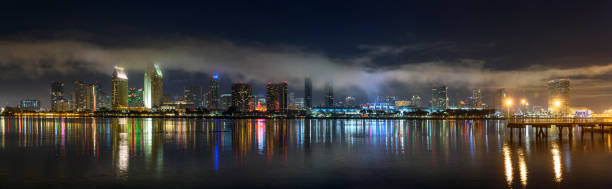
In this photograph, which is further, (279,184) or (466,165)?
(466,165)

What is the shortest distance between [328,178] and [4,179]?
56.5ft

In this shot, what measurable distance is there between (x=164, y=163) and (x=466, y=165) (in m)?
20.5

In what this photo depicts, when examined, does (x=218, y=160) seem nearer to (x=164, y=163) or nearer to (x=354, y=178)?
(x=164, y=163)

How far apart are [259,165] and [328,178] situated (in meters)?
6.61

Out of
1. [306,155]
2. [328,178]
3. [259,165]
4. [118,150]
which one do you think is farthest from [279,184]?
[118,150]

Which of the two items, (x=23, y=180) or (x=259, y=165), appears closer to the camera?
(x=23, y=180)

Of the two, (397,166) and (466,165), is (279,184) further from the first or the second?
(466,165)

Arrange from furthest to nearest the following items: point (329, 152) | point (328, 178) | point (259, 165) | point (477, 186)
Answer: point (329, 152)
point (259, 165)
point (328, 178)
point (477, 186)

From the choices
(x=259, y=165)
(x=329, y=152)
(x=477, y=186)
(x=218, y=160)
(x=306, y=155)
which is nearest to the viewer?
(x=477, y=186)

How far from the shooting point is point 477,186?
23.0 meters

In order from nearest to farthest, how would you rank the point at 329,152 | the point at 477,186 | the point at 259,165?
the point at 477,186
the point at 259,165
the point at 329,152

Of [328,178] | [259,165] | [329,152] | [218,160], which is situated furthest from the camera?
[329,152]

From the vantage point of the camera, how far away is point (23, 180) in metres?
24.0

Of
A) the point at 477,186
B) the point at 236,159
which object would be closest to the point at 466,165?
the point at 477,186
